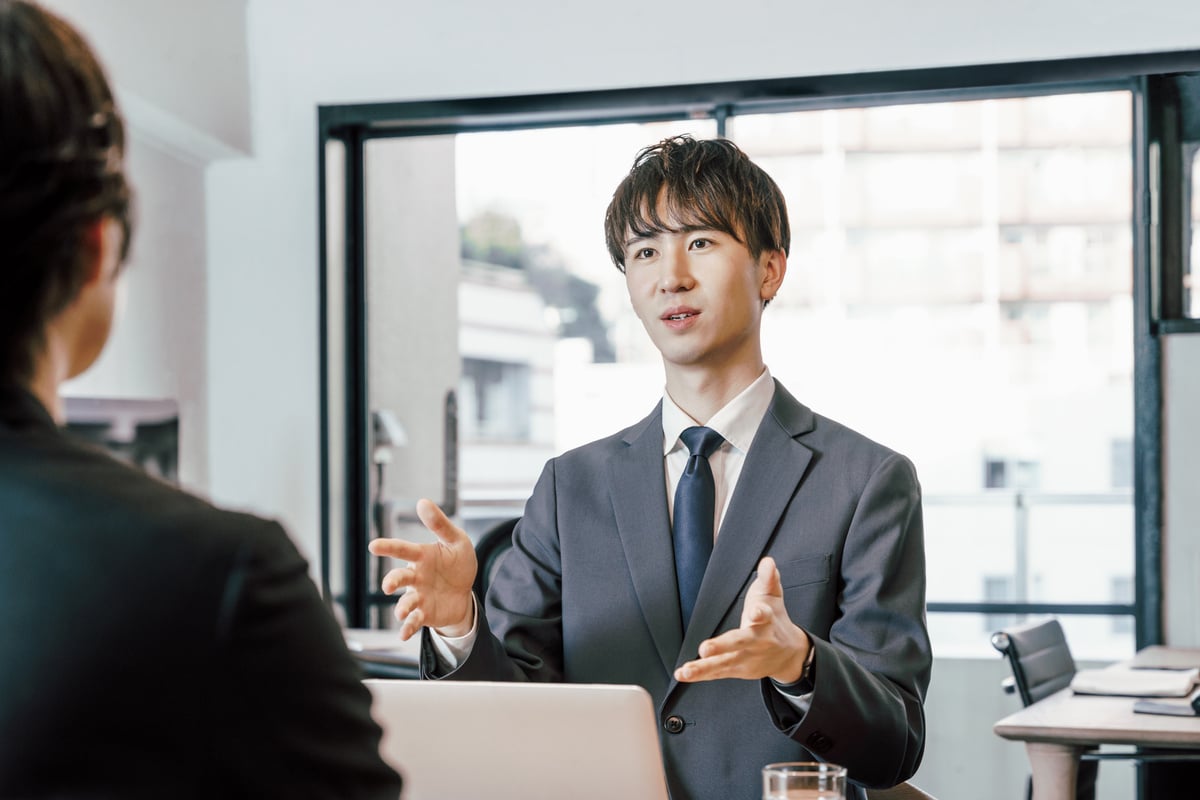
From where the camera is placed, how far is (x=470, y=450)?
24.8 ft

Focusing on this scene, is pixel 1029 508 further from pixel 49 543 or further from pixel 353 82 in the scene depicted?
pixel 49 543

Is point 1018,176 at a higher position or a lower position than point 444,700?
higher

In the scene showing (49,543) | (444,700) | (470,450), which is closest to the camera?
(49,543)

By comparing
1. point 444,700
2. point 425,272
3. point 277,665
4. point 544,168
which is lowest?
point 444,700

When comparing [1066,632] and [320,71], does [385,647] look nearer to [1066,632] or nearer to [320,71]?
[320,71]

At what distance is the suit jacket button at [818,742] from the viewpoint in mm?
1367

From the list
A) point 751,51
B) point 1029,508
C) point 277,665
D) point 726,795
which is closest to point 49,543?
point 277,665

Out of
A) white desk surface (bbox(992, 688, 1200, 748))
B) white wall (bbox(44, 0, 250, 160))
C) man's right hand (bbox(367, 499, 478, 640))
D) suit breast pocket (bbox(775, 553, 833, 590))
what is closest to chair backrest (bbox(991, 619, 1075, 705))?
white desk surface (bbox(992, 688, 1200, 748))

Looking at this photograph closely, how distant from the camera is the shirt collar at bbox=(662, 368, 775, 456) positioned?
1742 millimetres

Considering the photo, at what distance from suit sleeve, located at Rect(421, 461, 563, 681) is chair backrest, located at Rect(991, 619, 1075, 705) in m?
1.73

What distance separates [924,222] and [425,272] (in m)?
1.84

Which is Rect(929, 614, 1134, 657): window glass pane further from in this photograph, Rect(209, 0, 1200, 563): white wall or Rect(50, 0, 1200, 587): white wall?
Rect(209, 0, 1200, 563): white wall

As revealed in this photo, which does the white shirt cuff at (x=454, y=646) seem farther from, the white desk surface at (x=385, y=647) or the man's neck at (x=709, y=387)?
the white desk surface at (x=385, y=647)

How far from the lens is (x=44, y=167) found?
61 centimetres
